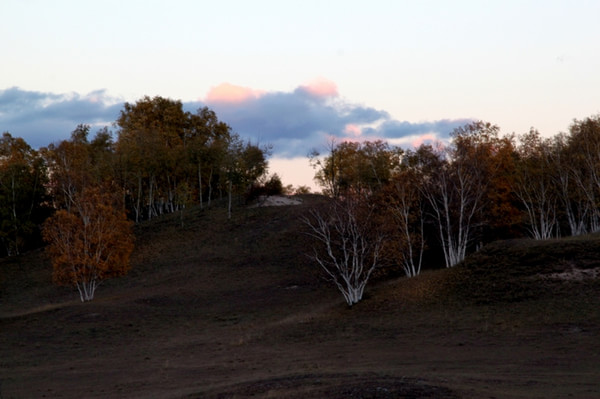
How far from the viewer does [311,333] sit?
40.4m

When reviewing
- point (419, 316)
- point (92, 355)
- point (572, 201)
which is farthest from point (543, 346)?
point (572, 201)

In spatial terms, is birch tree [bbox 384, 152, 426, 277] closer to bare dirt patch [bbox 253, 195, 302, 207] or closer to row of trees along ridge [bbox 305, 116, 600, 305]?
row of trees along ridge [bbox 305, 116, 600, 305]

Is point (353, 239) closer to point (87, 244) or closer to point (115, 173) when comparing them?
point (87, 244)

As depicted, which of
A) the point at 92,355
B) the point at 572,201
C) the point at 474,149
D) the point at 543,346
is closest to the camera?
the point at 543,346

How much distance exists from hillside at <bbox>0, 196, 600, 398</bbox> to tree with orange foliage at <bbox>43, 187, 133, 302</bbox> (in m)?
3.25

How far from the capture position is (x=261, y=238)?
82.5m

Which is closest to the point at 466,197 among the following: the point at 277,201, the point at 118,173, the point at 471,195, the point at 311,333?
the point at 471,195

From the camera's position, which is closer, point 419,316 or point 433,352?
point 433,352

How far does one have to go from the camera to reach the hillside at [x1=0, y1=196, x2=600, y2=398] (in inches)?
909

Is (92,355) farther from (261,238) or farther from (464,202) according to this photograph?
Answer: (261,238)

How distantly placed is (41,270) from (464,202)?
54.3m

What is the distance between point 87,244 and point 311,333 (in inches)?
1046

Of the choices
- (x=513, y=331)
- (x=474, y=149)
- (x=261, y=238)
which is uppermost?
(x=474, y=149)

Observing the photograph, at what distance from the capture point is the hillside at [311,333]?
23.1m
